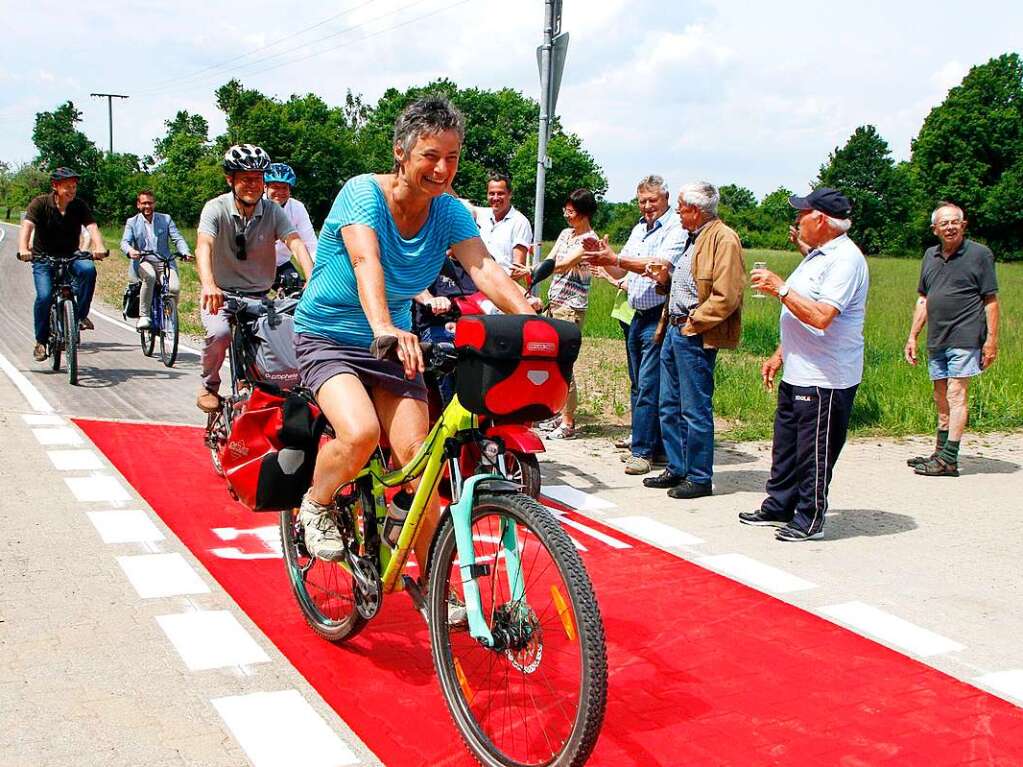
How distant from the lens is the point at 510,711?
3.56 meters

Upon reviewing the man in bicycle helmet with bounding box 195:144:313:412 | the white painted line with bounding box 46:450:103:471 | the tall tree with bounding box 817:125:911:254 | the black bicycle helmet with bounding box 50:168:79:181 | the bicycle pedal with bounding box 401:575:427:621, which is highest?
the tall tree with bounding box 817:125:911:254

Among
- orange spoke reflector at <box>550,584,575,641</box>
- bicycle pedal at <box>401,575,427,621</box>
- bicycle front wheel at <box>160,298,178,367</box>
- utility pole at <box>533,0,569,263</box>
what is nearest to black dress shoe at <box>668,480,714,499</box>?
utility pole at <box>533,0,569,263</box>

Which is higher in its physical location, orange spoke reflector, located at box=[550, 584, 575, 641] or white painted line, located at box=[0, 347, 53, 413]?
orange spoke reflector, located at box=[550, 584, 575, 641]

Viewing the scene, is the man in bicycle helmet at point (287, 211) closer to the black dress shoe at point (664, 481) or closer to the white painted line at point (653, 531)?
the black dress shoe at point (664, 481)

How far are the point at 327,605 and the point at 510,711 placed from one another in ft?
4.26

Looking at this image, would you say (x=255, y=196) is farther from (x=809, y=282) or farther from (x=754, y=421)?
(x=754, y=421)

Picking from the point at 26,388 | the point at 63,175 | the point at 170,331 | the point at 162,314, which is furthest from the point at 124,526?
the point at 162,314

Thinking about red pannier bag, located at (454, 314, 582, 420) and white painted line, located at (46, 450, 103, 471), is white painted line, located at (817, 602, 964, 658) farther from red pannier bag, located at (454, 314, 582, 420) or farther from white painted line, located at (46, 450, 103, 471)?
white painted line, located at (46, 450, 103, 471)

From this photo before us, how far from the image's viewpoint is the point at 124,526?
6039 mm

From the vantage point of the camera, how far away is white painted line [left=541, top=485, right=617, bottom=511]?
23.0 feet

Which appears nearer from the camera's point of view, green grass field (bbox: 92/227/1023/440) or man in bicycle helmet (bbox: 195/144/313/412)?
man in bicycle helmet (bbox: 195/144/313/412)

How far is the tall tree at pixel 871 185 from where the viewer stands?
97.3 m

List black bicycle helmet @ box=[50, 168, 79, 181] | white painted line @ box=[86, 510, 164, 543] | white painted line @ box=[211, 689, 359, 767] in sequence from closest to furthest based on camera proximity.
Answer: white painted line @ box=[211, 689, 359, 767] < white painted line @ box=[86, 510, 164, 543] < black bicycle helmet @ box=[50, 168, 79, 181]

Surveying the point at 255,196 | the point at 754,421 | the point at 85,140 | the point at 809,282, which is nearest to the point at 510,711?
the point at 809,282
